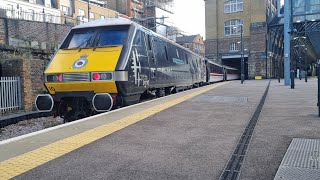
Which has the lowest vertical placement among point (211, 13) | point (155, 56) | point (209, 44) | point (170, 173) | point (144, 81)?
point (170, 173)

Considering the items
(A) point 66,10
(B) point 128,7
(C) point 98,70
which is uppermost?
(B) point 128,7

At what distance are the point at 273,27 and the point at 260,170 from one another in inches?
2164

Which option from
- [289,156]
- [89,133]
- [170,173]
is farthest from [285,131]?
[89,133]

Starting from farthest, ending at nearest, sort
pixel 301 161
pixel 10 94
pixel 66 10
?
pixel 66 10 < pixel 10 94 < pixel 301 161

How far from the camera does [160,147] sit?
214 inches

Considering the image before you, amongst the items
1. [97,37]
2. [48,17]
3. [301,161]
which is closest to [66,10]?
[48,17]

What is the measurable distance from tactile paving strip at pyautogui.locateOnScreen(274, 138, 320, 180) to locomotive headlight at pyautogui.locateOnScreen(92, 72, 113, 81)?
504 centimetres

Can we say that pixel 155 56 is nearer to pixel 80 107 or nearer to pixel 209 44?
pixel 80 107

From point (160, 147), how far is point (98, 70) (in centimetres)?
428

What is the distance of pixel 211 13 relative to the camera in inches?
2493

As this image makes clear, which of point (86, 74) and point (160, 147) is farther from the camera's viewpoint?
point (86, 74)

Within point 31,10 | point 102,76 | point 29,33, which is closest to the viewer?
point 102,76

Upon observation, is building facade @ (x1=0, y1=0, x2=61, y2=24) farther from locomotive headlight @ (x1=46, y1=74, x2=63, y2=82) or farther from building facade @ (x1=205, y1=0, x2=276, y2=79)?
locomotive headlight @ (x1=46, y1=74, x2=63, y2=82)

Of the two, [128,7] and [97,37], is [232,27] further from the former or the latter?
[97,37]
